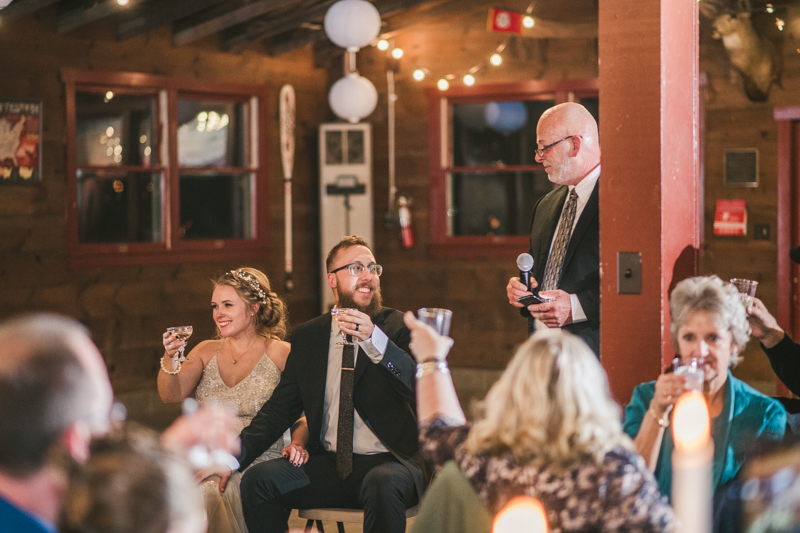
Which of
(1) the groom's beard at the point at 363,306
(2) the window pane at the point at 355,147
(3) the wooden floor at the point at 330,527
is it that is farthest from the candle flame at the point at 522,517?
(2) the window pane at the point at 355,147

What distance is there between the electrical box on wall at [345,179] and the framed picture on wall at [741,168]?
2.75 m

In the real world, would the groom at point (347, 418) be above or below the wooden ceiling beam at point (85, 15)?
below

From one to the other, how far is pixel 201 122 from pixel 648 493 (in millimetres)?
5533

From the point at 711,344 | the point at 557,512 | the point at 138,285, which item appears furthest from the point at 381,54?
the point at 557,512

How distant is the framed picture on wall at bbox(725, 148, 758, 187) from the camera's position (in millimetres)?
5934

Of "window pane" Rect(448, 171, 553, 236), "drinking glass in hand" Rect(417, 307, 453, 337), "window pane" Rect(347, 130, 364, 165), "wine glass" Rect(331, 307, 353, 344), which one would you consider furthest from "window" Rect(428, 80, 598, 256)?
"drinking glass in hand" Rect(417, 307, 453, 337)

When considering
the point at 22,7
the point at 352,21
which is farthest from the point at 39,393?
the point at 22,7

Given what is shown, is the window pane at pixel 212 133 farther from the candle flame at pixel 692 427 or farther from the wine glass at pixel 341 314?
the candle flame at pixel 692 427

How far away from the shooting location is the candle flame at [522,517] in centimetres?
159

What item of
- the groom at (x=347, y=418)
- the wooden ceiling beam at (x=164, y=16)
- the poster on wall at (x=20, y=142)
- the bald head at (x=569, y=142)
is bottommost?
the groom at (x=347, y=418)

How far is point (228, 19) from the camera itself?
231 inches

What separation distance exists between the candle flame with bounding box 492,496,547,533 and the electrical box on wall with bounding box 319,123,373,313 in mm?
5254

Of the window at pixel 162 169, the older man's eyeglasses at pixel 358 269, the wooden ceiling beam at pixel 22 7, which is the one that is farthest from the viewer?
the window at pixel 162 169

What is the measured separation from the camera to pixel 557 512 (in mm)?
1579
